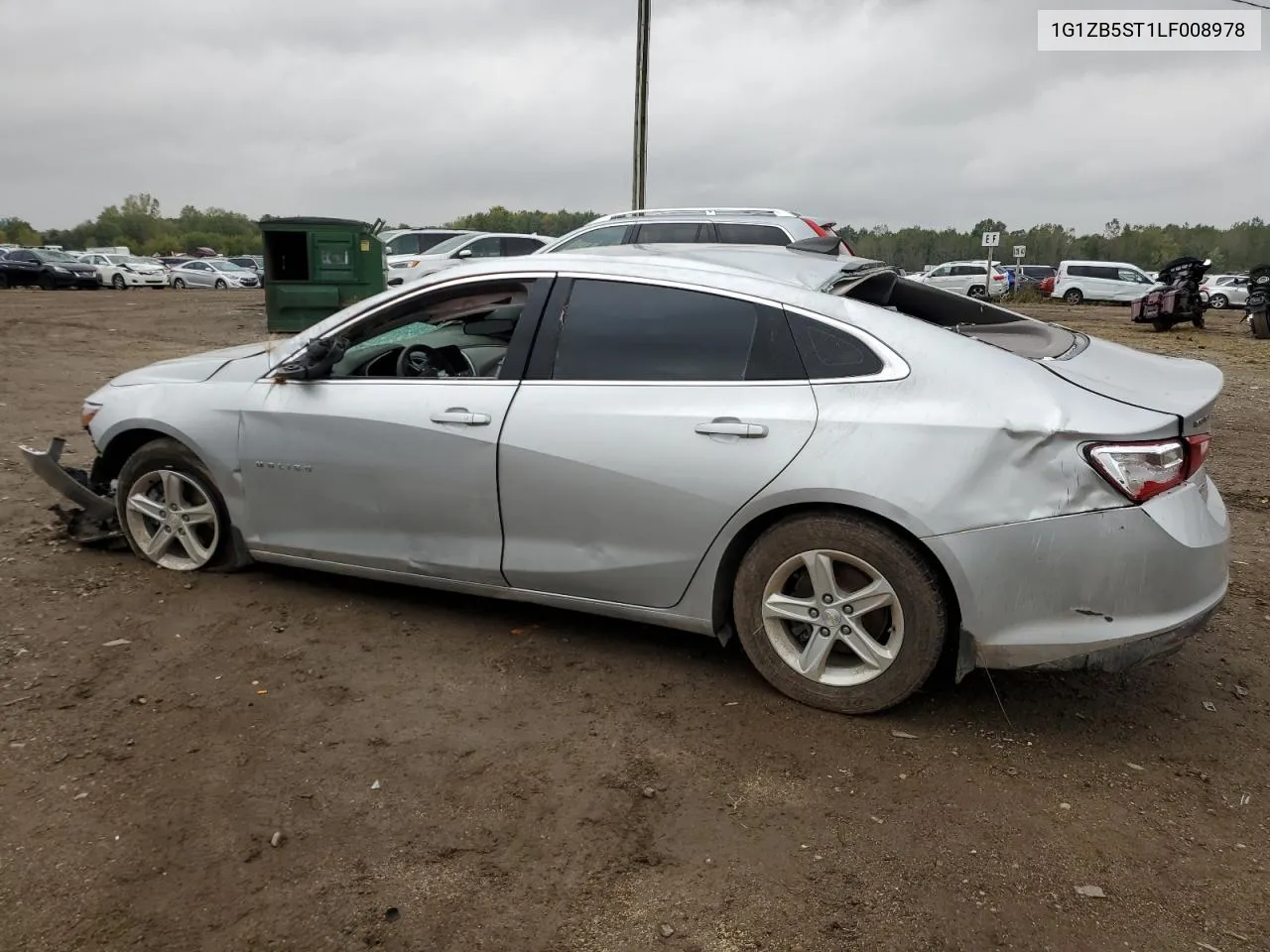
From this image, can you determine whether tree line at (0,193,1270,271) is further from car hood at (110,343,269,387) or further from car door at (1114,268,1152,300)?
car hood at (110,343,269,387)

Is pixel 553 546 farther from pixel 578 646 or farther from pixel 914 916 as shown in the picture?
pixel 914 916

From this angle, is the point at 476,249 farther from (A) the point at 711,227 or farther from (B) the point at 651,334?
(B) the point at 651,334

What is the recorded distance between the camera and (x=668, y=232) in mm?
11883

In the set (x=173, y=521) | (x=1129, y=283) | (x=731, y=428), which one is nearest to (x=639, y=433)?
(x=731, y=428)

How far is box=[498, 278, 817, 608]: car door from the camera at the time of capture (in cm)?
330

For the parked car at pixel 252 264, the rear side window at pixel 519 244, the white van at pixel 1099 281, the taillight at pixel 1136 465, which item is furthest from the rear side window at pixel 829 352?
the parked car at pixel 252 264

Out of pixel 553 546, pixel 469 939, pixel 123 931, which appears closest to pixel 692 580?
pixel 553 546

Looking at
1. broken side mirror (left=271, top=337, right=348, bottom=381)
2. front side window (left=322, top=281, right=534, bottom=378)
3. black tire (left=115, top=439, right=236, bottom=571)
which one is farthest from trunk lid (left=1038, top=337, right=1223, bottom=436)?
black tire (left=115, top=439, right=236, bottom=571)

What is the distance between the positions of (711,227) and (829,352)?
8.74 metres

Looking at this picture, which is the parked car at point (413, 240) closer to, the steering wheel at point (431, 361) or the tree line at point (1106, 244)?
the steering wheel at point (431, 361)

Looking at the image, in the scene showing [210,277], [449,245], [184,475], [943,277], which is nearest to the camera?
[184,475]

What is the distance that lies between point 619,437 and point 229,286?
42.9 meters

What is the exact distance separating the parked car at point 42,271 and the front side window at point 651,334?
37.2 meters

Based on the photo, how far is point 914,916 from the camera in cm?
236
